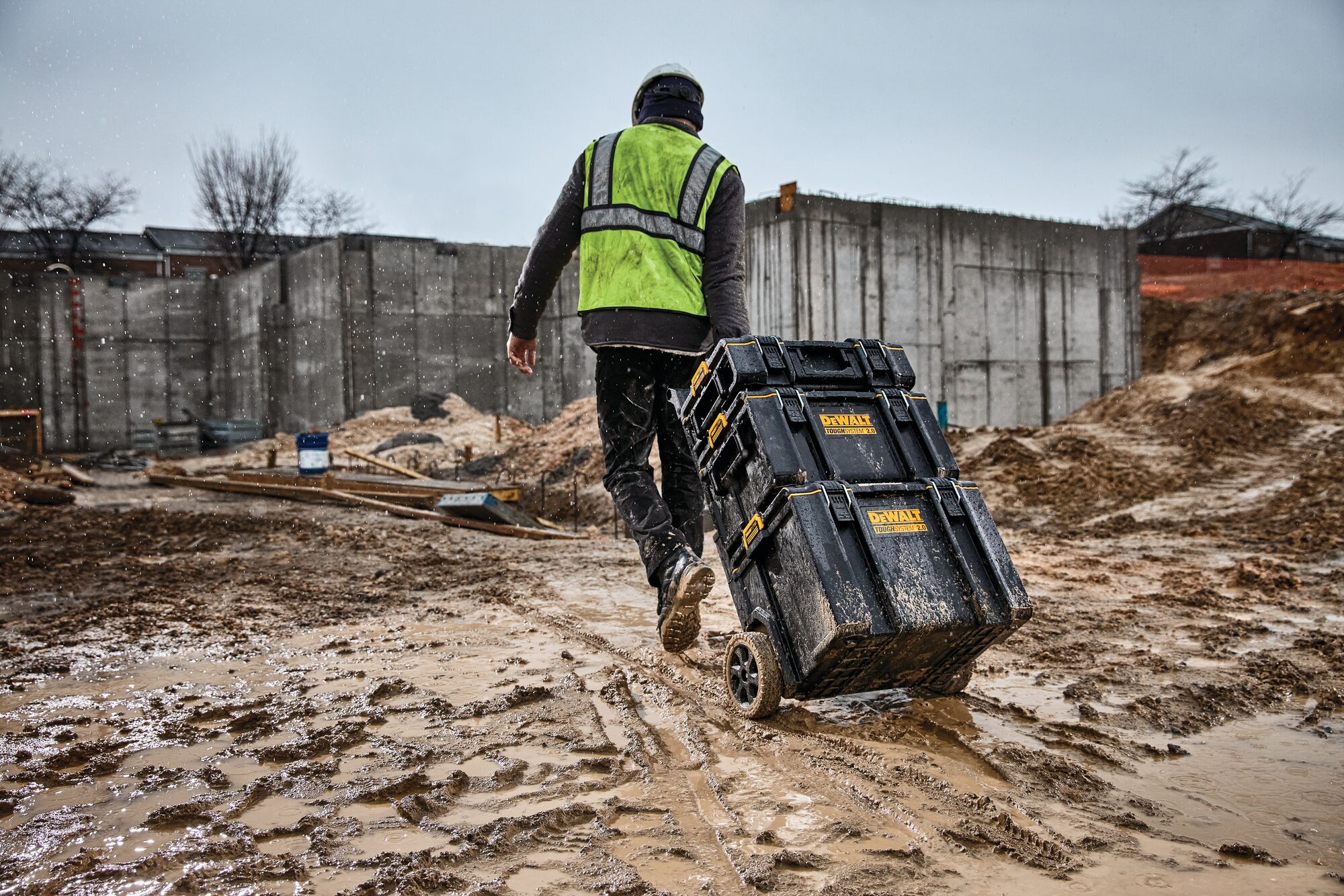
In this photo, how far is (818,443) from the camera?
2600mm

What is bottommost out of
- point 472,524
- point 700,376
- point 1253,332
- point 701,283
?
point 472,524

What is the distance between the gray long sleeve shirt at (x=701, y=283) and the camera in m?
3.19

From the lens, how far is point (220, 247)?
40062 millimetres

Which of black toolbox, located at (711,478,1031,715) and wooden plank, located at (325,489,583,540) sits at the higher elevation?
black toolbox, located at (711,478,1031,715)

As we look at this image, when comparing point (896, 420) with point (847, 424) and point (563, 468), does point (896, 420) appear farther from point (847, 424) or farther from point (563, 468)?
point (563, 468)

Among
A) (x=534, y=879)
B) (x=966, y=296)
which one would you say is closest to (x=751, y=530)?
Answer: (x=534, y=879)

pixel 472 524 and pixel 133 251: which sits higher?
pixel 133 251

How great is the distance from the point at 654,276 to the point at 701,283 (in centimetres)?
22

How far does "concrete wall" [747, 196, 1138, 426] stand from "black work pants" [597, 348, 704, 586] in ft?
33.1

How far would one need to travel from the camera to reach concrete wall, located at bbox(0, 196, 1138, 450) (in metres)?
14.0

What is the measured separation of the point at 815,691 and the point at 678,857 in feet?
2.61

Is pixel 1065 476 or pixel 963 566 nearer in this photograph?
pixel 963 566

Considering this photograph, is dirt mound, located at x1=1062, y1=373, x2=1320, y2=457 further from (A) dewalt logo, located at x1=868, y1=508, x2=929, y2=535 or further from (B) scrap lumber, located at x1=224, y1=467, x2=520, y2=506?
(A) dewalt logo, located at x1=868, y1=508, x2=929, y2=535

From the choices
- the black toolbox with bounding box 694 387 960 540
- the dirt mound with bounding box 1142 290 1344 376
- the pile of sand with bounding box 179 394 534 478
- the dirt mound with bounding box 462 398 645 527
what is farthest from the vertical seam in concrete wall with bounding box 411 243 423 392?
the black toolbox with bounding box 694 387 960 540
